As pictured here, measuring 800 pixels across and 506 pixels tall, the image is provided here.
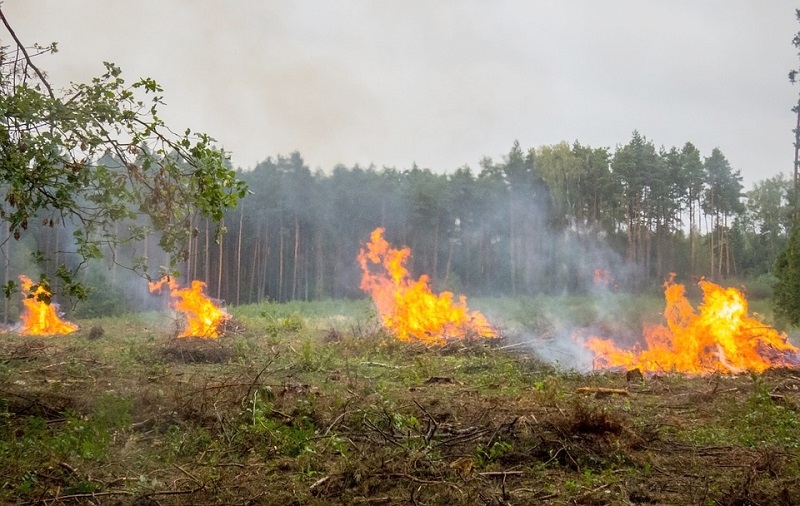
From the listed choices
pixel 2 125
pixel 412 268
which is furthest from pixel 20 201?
pixel 412 268

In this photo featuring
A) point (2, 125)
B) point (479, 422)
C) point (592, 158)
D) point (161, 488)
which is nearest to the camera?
point (161, 488)

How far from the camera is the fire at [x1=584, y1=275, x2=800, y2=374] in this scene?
47.6 feet

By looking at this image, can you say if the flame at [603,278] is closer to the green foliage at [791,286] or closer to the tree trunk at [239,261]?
the green foliage at [791,286]

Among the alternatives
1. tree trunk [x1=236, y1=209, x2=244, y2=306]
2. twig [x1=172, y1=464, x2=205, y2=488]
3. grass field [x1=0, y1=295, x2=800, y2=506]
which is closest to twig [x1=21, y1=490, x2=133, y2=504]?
Result: grass field [x1=0, y1=295, x2=800, y2=506]

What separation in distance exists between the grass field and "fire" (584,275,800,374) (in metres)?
3.74

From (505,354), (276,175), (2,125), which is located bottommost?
(505,354)

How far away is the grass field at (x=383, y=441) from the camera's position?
4953 mm

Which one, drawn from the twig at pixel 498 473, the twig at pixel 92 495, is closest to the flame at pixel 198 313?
the twig at pixel 92 495

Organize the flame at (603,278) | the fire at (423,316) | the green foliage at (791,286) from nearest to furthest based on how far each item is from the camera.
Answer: the fire at (423,316)
the green foliage at (791,286)
the flame at (603,278)

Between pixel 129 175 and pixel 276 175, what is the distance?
3970 centimetres

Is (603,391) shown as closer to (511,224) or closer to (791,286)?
(791,286)

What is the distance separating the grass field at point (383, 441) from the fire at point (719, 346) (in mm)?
3736

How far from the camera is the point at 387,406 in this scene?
283 inches

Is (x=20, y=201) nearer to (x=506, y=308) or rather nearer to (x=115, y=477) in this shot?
(x=115, y=477)
